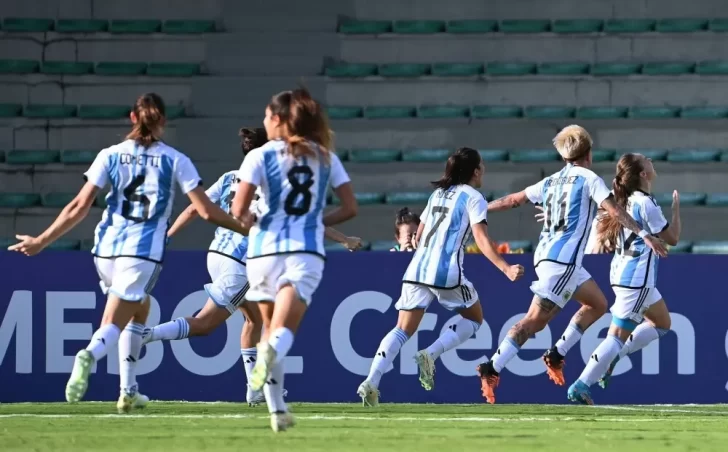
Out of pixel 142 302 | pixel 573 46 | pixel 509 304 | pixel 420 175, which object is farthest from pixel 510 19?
pixel 142 302

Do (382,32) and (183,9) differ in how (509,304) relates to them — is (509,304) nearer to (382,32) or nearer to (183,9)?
(382,32)

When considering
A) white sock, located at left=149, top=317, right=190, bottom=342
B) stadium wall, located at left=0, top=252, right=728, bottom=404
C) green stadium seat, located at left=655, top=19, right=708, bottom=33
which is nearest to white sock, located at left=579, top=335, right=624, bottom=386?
stadium wall, located at left=0, top=252, right=728, bottom=404

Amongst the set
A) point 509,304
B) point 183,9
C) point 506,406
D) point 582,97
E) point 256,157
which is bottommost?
point 506,406

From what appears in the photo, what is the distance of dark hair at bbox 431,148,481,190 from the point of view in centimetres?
948

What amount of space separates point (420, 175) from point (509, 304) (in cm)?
448

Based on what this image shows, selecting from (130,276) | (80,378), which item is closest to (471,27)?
(130,276)

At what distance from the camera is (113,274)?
7938 mm

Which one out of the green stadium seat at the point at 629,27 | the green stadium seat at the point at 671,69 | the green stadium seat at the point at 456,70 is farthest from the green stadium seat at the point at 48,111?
the green stadium seat at the point at 671,69

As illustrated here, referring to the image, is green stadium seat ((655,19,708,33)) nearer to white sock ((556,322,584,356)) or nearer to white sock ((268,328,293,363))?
white sock ((556,322,584,356))

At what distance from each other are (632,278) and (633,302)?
0.18 meters

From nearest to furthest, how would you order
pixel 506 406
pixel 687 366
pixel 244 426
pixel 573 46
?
pixel 244 426 → pixel 506 406 → pixel 687 366 → pixel 573 46

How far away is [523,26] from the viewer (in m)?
16.6

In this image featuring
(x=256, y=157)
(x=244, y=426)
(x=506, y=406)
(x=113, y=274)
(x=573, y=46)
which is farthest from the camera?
(x=573, y=46)

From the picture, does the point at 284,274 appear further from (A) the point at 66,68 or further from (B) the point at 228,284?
(A) the point at 66,68
